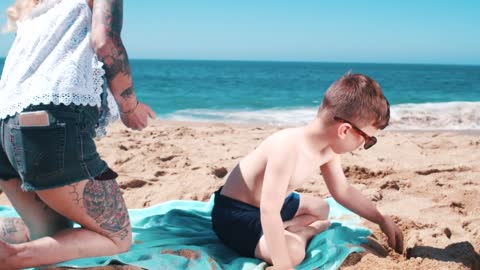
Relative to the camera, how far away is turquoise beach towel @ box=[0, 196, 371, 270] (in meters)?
2.37

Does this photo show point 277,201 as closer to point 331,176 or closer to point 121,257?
point 331,176

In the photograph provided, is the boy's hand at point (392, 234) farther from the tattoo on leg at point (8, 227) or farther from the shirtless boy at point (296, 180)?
the tattoo on leg at point (8, 227)

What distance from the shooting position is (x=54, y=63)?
1949 millimetres

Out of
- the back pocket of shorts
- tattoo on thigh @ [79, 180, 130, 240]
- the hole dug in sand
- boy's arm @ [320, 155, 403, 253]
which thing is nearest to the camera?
the back pocket of shorts

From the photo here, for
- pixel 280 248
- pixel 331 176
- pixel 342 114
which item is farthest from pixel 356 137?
pixel 280 248

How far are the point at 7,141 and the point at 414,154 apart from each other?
13.0 ft

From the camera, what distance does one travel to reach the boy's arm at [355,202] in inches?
106

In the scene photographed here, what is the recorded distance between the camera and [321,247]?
255cm

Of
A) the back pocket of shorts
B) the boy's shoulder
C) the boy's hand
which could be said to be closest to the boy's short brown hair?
the boy's shoulder

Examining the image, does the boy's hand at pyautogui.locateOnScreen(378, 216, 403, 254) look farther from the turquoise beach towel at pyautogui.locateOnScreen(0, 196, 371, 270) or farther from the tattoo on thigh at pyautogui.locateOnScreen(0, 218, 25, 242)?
the tattoo on thigh at pyautogui.locateOnScreen(0, 218, 25, 242)

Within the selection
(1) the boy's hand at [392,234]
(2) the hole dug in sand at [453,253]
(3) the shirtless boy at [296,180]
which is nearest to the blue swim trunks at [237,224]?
(3) the shirtless boy at [296,180]

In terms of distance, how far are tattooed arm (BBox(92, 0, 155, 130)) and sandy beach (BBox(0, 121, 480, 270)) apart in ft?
4.21

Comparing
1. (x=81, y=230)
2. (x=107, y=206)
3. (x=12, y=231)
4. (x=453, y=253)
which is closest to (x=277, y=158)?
(x=107, y=206)

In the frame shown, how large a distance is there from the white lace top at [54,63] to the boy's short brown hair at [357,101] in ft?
3.29
